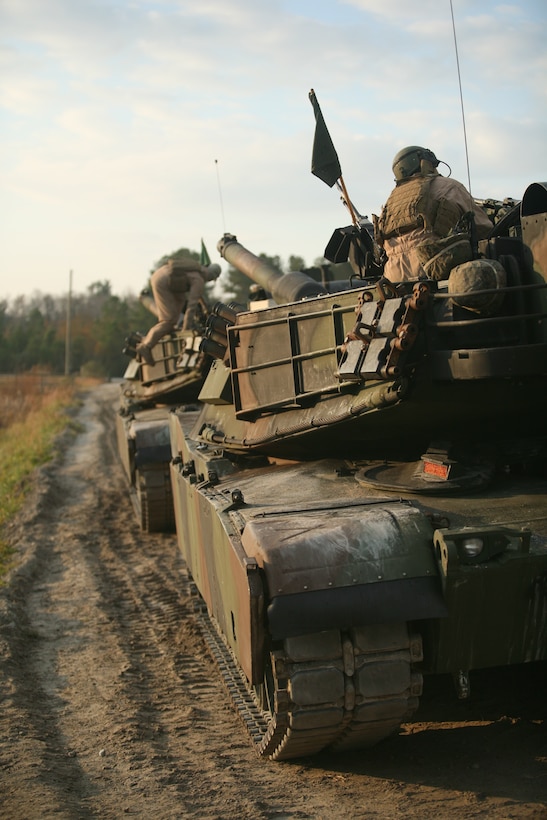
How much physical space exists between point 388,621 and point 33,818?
6.81 ft

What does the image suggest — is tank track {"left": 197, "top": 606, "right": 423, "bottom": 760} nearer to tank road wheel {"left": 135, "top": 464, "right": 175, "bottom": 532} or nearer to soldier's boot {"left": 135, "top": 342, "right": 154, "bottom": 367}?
tank road wheel {"left": 135, "top": 464, "right": 175, "bottom": 532}

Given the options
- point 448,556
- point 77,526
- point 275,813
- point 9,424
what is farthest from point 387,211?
point 9,424

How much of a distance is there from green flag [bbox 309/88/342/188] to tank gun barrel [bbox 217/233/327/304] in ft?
3.58

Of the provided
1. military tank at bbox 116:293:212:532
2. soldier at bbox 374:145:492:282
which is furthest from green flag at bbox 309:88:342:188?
military tank at bbox 116:293:212:532

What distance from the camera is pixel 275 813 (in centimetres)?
518

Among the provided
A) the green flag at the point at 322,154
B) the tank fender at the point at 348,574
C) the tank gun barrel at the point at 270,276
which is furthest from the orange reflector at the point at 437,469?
the green flag at the point at 322,154

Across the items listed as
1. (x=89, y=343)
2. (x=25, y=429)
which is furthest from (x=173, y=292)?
(x=89, y=343)

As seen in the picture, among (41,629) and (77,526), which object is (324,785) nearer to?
(41,629)

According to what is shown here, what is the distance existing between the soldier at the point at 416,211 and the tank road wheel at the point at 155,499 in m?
6.10

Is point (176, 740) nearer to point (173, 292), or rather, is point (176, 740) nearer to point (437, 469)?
point (437, 469)

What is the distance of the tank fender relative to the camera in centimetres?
511

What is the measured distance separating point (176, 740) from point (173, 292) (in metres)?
10.2

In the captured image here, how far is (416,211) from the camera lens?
7.08 metres

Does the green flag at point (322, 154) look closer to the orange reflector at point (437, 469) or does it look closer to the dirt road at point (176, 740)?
the orange reflector at point (437, 469)
